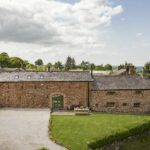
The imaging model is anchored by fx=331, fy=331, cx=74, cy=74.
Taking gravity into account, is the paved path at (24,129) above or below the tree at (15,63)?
below

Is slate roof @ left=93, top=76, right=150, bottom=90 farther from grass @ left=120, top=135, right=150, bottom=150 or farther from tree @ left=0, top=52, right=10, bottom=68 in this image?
tree @ left=0, top=52, right=10, bottom=68

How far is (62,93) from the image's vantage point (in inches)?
1721

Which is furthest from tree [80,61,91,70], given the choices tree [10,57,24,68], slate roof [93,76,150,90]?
slate roof [93,76,150,90]

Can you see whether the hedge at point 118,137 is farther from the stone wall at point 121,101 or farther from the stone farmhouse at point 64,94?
the stone farmhouse at point 64,94

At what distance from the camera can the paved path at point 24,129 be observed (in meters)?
25.7

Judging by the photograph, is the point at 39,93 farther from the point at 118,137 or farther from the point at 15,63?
the point at 15,63

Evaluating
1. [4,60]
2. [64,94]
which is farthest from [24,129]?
→ [4,60]

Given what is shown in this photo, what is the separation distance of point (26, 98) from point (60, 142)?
17.9 meters

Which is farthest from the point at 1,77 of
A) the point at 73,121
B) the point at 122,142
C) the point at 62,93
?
the point at 122,142

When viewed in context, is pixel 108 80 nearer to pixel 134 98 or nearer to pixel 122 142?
pixel 134 98

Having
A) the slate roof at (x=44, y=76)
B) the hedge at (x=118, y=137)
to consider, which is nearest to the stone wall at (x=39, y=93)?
the slate roof at (x=44, y=76)

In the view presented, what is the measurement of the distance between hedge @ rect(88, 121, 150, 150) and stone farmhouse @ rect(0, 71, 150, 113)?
14.6 m

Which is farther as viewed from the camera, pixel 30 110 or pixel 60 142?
pixel 30 110

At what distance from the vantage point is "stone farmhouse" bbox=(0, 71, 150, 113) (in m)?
43.5
